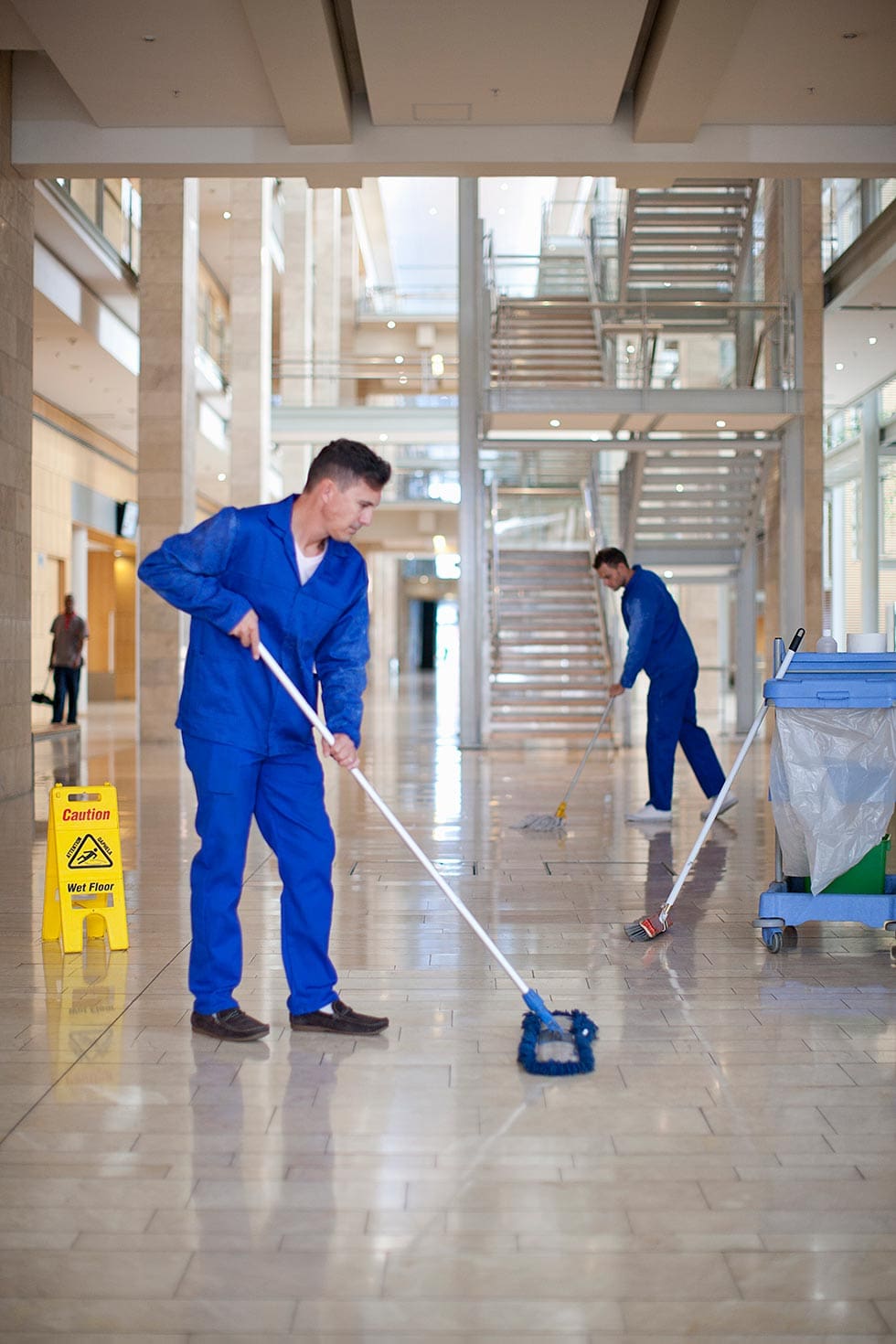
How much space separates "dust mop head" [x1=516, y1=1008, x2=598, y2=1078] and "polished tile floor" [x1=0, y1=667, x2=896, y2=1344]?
0.05 meters

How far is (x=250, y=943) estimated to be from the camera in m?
4.82

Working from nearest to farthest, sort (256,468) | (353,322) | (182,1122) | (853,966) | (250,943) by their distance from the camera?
(182,1122), (853,966), (250,943), (256,468), (353,322)

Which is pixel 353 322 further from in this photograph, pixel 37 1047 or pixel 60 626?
pixel 37 1047

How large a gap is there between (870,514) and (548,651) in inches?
217

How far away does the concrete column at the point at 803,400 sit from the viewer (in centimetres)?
1305

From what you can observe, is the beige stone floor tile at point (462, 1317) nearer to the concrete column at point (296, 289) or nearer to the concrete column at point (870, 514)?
the concrete column at point (870, 514)

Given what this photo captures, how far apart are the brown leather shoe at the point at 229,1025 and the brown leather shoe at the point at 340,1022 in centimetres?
10

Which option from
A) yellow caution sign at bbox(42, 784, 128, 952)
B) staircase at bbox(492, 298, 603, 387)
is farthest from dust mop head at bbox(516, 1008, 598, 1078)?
staircase at bbox(492, 298, 603, 387)

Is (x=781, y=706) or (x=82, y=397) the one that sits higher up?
(x=82, y=397)

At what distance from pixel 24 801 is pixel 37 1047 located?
593 cm

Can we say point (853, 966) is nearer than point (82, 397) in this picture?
Yes

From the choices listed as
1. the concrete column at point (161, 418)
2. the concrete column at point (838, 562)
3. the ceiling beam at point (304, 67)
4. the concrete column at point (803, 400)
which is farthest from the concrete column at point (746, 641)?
the ceiling beam at point (304, 67)

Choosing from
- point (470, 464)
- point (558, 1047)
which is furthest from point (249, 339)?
point (558, 1047)

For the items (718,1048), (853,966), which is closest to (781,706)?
(853,966)
